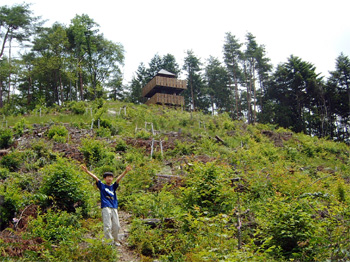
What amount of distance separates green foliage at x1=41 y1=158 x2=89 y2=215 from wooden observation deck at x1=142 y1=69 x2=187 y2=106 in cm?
2768

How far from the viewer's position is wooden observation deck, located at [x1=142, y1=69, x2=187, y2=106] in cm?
3725

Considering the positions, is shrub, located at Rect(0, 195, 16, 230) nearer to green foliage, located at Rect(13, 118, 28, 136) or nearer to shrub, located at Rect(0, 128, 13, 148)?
shrub, located at Rect(0, 128, 13, 148)

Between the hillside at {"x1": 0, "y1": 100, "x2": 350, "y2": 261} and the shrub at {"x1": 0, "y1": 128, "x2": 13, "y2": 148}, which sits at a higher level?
the shrub at {"x1": 0, "y1": 128, "x2": 13, "y2": 148}

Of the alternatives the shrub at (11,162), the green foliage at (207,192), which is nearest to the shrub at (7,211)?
the green foliage at (207,192)

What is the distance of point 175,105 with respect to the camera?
125ft

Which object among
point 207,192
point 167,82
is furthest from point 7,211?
point 167,82

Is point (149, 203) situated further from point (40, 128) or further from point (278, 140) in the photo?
point (278, 140)

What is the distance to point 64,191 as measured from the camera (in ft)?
30.0

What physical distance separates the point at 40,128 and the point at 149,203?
13547mm

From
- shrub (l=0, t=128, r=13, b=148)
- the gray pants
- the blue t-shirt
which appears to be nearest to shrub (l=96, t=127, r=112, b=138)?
shrub (l=0, t=128, r=13, b=148)

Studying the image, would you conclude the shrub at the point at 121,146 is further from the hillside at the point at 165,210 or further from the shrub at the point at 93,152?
the shrub at the point at 93,152

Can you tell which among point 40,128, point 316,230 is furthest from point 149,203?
point 40,128

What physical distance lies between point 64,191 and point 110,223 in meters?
2.63

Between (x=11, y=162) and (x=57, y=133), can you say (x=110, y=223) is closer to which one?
(x=11, y=162)
